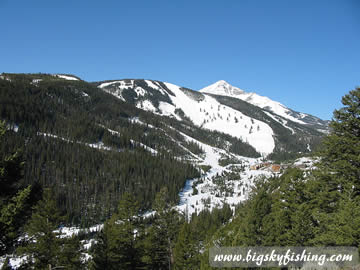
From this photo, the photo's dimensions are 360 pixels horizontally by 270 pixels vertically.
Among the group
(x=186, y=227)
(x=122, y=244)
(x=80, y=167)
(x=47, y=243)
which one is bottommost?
(x=122, y=244)

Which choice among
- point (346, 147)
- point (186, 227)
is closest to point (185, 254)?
point (186, 227)

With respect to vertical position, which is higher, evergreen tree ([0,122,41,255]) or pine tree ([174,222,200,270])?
evergreen tree ([0,122,41,255])

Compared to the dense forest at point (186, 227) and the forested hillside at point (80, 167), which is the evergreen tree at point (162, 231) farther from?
the forested hillside at point (80, 167)

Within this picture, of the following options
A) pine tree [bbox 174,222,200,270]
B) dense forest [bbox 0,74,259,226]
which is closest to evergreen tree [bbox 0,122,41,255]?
pine tree [bbox 174,222,200,270]

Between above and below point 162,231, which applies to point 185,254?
A: below

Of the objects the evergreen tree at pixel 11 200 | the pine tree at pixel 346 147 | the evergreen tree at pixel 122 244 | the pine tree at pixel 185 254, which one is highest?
the pine tree at pixel 346 147

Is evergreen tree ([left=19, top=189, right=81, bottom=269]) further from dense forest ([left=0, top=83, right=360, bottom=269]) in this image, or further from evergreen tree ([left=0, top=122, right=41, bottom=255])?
evergreen tree ([left=0, top=122, right=41, bottom=255])

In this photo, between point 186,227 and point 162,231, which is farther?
point 186,227

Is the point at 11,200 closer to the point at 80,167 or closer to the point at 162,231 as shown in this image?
the point at 162,231

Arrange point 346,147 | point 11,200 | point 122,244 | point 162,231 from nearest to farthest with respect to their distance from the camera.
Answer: point 11,200
point 346,147
point 122,244
point 162,231

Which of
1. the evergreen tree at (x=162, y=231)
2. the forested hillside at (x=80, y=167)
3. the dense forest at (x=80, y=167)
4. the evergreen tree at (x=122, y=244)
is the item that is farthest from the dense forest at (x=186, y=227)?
the forested hillside at (x=80, y=167)

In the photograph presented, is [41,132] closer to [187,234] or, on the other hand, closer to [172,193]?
[172,193]

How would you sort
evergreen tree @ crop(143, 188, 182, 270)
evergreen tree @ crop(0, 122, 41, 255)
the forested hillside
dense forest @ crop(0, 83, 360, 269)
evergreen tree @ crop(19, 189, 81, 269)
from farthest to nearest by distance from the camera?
the forested hillside, evergreen tree @ crop(143, 188, 182, 270), evergreen tree @ crop(19, 189, 81, 269), dense forest @ crop(0, 83, 360, 269), evergreen tree @ crop(0, 122, 41, 255)

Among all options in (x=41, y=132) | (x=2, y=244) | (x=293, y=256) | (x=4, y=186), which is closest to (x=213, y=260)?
(x=293, y=256)
